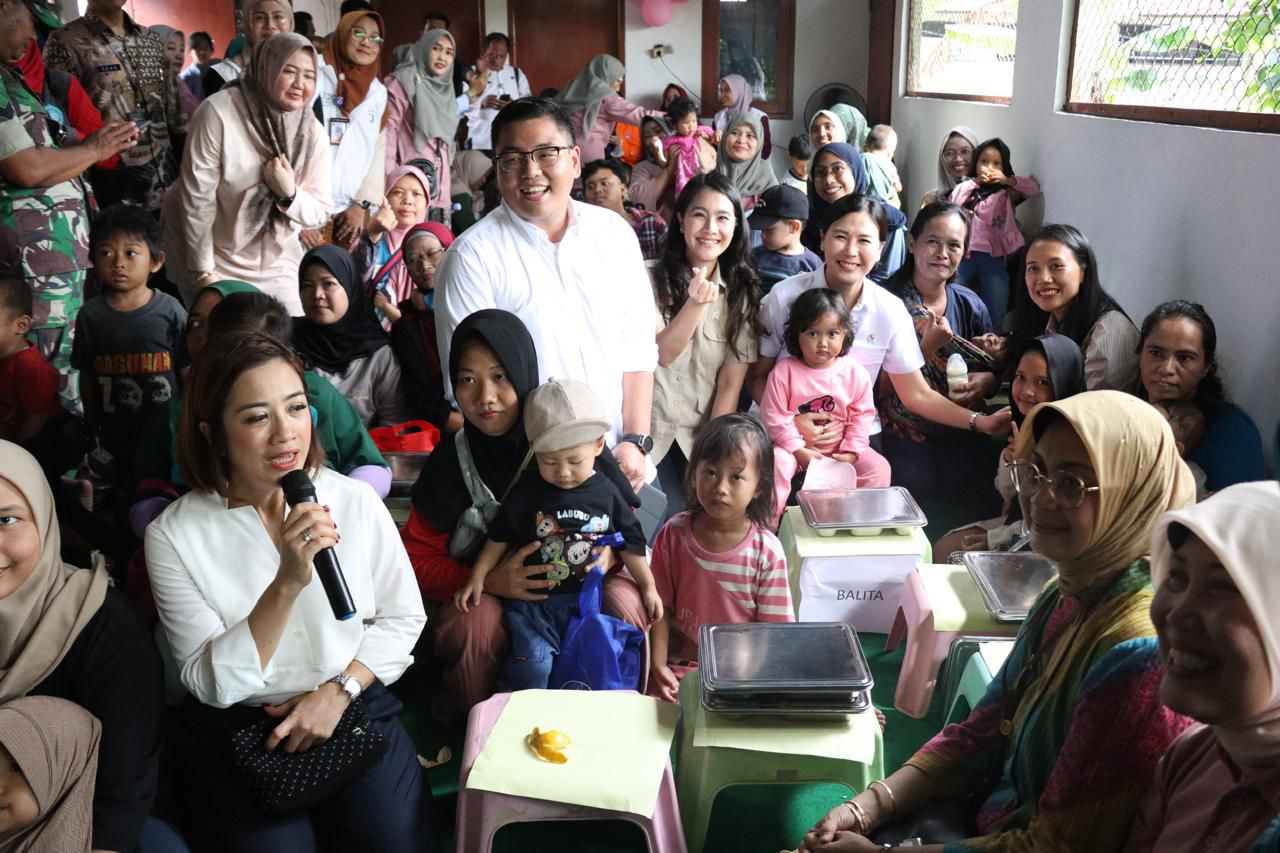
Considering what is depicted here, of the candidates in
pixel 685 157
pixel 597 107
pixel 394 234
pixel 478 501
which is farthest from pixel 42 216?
pixel 597 107

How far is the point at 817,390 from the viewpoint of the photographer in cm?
329

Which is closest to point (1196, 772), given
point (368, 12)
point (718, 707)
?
point (718, 707)

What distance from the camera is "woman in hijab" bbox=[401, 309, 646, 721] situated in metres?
2.29

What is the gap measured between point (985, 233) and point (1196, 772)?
389 cm

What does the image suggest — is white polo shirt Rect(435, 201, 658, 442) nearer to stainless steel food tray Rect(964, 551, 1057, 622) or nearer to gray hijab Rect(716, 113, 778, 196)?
stainless steel food tray Rect(964, 551, 1057, 622)

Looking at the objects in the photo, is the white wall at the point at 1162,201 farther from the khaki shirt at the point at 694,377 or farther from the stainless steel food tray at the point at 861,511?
the khaki shirt at the point at 694,377

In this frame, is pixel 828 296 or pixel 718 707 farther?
pixel 828 296

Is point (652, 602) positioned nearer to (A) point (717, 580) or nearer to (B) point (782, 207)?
(A) point (717, 580)

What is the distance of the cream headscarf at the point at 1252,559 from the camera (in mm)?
995

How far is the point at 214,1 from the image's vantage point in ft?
27.0

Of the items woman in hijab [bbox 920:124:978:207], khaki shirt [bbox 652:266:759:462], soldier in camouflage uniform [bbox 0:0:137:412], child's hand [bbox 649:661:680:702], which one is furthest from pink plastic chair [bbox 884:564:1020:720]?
woman in hijab [bbox 920:124:978:207]

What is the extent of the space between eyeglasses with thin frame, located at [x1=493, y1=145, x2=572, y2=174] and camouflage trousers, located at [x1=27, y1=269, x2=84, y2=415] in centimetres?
158

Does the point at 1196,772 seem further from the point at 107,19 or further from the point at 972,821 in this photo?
the point at 107,19

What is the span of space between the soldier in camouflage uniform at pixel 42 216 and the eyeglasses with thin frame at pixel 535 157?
145cm
